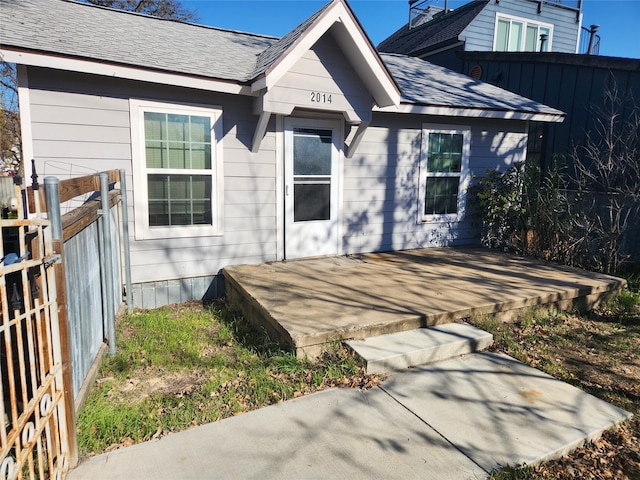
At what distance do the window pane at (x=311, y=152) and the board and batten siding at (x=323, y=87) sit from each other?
0.44 meters

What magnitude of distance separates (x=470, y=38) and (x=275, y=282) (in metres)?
12.3

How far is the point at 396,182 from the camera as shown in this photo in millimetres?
6738

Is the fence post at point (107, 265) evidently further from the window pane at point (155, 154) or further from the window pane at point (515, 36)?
the window pane at point (515, 36)

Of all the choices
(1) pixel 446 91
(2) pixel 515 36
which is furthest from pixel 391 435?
(2) pixel 515 36

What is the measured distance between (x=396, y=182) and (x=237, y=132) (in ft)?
8.74

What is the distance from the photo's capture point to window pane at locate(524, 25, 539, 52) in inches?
619

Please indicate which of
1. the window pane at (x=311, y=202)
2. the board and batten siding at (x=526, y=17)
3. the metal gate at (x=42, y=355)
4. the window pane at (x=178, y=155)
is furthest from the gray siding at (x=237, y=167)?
the board and batten siding at (x=526, y=17)

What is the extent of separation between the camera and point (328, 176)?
6.18 m

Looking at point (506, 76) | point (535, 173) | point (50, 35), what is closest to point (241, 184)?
point (50, 35)

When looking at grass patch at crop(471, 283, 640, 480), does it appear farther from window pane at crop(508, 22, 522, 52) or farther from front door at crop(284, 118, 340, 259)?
window pane at crop(508, 22, 522, 52)

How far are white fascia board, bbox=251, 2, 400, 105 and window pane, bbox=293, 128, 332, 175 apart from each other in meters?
1.00

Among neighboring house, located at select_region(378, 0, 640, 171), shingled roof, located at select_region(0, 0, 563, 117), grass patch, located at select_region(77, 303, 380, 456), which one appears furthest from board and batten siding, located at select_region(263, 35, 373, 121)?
neighboring house, located at select_region(378, 0, 640, 171)

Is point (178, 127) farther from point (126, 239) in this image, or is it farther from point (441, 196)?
point (441, 196)

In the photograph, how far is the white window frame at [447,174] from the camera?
684cm
